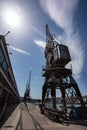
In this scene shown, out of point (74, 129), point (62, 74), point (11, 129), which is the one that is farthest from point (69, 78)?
point (11, 129)

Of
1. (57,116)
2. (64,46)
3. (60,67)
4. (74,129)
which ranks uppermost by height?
(64,46)

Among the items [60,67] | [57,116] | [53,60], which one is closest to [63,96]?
[60,67]

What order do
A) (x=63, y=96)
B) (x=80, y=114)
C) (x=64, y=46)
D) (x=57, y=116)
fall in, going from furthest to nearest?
(x=64, y=46) → (x=63, y=96) → (x=80, y=114) → (x=57, y=116)

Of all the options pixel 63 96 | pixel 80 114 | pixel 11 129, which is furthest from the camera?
pixel 63 96

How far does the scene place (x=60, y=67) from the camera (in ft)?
79.4

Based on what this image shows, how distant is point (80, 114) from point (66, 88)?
656 centimetres

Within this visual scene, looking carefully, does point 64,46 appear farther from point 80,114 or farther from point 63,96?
point 80,114

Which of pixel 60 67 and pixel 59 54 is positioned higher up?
pixel 59 54

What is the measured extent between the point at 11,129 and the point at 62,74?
1592cm

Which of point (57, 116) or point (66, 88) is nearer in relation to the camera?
point (57, 116)

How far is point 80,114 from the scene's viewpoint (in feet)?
58.7

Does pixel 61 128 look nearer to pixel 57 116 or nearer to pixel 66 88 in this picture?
pixel 57 116

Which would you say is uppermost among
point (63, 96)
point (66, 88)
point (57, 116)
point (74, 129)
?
point (66, 88)

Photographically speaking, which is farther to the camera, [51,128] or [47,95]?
[47,95]
